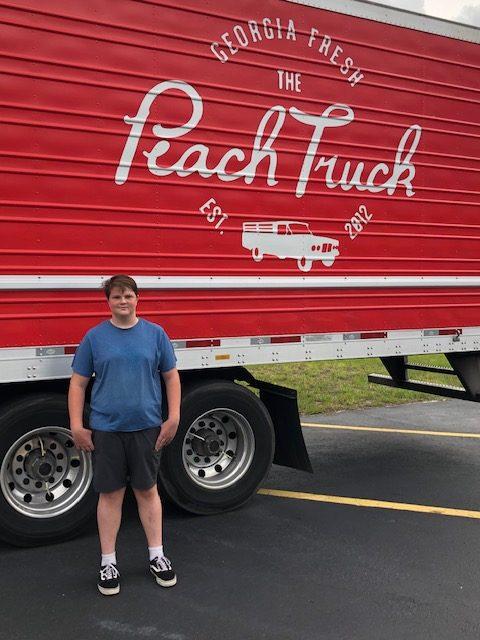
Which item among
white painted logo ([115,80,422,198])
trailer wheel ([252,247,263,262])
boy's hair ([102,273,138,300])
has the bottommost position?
boy's hair ([102,273,138,300])

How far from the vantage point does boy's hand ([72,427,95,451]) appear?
11.4ft

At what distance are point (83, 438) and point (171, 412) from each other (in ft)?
1.60

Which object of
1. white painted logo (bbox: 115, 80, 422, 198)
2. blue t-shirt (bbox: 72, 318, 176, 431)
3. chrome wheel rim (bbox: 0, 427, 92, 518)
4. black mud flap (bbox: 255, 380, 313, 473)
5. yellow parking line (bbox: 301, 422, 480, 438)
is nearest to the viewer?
blue t-shirt (bbox: 72, 318, 176, 431)

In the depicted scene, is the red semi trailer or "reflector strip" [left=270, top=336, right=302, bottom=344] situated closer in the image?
the red semi trailer

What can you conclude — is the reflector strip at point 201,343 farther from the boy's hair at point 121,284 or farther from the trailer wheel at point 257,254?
the boy's hair at point 121,284

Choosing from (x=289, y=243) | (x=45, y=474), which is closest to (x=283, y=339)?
(x=289, y=243)

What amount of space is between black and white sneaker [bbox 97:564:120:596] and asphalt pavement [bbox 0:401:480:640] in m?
0.05

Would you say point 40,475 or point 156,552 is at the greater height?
point 40,475

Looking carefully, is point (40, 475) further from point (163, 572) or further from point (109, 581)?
point (163, 572)

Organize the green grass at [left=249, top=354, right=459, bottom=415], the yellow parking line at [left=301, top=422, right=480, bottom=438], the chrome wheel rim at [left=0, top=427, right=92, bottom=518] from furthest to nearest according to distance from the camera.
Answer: the green grass at [left=249, top=354, right=459, bottom=415]
the yellow parking line at [left=301, top=422, right=480, bottom=438]
the chrome wheel rim at [left=0, top=427, right=92, bottom=518]

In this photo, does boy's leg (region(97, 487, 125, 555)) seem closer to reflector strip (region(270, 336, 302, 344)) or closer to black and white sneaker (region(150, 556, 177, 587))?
black and white sneaker (region(150, 556, 177, 587))

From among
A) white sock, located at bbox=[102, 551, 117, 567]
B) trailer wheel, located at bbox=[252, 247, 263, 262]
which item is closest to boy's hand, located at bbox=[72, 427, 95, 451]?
white sock, located at bbox=[102, 551, 117, 567]

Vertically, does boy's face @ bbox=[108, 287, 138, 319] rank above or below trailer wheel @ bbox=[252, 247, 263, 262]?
below

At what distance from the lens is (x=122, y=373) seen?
3.42 m
